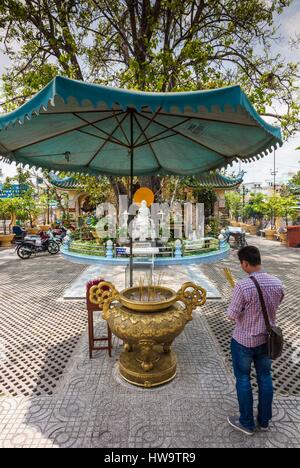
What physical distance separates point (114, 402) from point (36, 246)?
34.6 ft

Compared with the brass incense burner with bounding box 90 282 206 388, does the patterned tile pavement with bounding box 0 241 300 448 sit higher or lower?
lower

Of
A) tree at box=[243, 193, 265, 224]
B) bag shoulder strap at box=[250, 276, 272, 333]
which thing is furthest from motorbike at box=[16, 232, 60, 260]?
tree at box=[243, 193, 265, 224]

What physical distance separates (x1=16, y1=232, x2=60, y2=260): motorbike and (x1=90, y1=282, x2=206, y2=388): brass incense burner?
9841 mm

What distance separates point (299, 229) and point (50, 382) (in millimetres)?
16222

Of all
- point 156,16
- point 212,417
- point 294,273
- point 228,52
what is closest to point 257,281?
point 212,417

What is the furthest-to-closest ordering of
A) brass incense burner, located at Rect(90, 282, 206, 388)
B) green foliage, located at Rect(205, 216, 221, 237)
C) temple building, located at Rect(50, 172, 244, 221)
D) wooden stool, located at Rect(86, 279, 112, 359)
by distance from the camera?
temple building, located at Rect(50, 172, 244, 221)
green foliage, located at Rect(205, 216, 221, 237)
wooden stool, located at Rect(86, 279, 112, 359)
brass incense burner, located at Rect(90, 282, 206, 388)

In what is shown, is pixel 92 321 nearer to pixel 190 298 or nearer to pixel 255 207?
pixel 190 298

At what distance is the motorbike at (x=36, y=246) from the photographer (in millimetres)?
11797

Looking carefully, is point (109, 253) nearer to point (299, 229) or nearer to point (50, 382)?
point (50, 382)

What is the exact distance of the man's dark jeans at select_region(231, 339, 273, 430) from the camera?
2352mm

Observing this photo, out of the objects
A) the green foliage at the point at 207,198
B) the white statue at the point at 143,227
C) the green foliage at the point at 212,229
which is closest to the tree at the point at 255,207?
the green foliage at the point at 207,198

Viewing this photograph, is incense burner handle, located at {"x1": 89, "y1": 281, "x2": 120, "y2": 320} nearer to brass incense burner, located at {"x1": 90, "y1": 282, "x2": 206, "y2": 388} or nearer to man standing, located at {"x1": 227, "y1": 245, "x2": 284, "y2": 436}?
brass incense burner, located at {"x1": 90, "y1": 282, "x2": 206, "y2": 388}

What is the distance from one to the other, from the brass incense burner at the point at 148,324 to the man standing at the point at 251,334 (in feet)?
2.50

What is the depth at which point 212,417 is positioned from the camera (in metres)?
2.59
